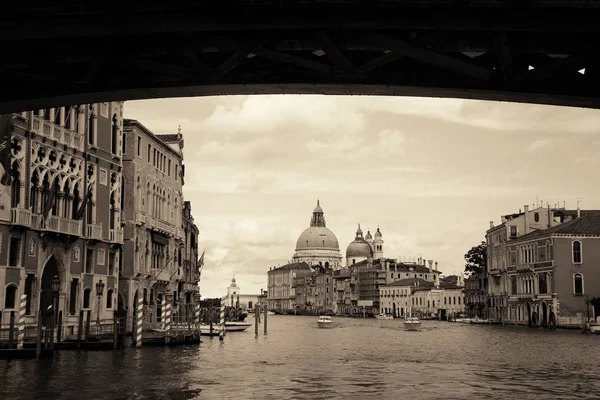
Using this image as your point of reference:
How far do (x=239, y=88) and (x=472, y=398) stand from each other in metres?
11.0

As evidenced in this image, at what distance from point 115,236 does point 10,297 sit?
10.5 meters

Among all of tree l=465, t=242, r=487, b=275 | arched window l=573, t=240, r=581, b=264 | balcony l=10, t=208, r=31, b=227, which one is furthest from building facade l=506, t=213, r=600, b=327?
balcony l=10, t=208, r=31, b=227

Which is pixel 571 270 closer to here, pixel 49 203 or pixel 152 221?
pixel 152 221

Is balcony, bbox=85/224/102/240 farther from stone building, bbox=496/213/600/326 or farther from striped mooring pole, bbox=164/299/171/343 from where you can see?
stone building, bbox=496/213/600/326

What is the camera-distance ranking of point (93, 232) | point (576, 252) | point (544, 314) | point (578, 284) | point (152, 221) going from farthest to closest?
point (544, 314)
point (576, 252)
point (578, 284)
point (152, 221)
point (93, 232)

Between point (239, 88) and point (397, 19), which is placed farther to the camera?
point (239, 88)

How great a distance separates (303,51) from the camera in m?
13.4

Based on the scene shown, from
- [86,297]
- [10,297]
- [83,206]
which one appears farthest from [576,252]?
[10,297]

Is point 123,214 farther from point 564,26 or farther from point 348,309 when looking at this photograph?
point 348,309

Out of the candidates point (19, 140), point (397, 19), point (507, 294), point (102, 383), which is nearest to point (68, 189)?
point (19, 140)

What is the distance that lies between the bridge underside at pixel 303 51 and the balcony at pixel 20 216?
63.4 feet

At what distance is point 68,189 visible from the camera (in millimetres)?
38500

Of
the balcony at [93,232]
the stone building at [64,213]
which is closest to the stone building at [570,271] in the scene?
the stone building at [64,213]

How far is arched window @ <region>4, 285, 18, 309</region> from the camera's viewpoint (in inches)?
1297
